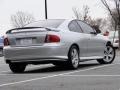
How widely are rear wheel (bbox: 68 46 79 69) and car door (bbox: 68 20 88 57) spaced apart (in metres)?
0.27

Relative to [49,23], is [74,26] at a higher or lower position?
lower

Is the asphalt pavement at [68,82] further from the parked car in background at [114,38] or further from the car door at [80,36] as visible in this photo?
the parked car in background at [114,38]

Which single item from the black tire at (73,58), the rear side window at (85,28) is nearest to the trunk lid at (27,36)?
the black tire at (73,58)

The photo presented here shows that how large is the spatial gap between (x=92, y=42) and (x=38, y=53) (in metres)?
2.40

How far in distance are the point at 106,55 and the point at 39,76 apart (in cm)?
417

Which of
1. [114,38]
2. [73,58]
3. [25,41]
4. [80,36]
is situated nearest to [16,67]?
[25,41]

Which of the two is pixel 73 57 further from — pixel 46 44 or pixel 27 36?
pixel 27 36

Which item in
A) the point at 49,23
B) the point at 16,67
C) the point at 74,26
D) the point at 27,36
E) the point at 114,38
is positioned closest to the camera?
the point at 27,36

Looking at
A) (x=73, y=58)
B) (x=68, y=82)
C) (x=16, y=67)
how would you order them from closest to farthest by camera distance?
(x=68, y=82)
(x=73, y=58)
(x=16, y=67)

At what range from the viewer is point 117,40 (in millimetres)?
41156

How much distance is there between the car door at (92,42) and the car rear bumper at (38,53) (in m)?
1.56

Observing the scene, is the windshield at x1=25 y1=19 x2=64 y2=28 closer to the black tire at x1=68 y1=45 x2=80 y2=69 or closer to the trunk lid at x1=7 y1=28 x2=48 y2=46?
the trunk lid at x1=7 y1=28 x2=48 y2=46

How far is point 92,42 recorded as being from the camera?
1420 cm

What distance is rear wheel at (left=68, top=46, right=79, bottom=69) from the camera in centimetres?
1276
